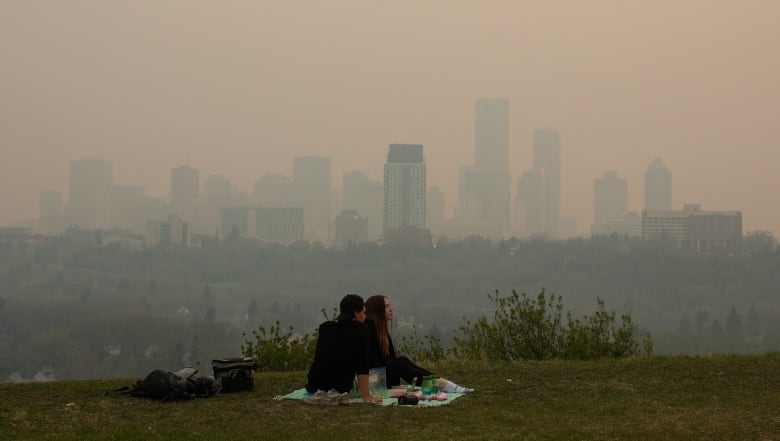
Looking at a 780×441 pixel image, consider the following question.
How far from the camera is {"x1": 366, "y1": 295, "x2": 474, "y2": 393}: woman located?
512 inches

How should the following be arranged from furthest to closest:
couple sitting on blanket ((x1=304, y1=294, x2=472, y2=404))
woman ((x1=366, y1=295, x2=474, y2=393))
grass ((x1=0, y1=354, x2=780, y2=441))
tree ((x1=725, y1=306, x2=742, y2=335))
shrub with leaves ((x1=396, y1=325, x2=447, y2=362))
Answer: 1. tree ((x1=725, y1=306, x2=742, y2=335))
2. shrub with leaves ((x1=396, y1=325, x2=447, y2=362))
3. woman ((x1=366, y1=295, x2=474, y2=393))
4. couple sitting on blanket ((x1=304, y1=294, x2=472, y2=404))
5. grass ((x1=0, y1=354, x2=780, y2=441))

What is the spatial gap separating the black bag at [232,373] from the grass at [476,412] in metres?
0.28

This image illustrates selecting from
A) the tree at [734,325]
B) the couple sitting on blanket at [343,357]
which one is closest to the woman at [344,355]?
the couple sitting on blanket at [343,357]

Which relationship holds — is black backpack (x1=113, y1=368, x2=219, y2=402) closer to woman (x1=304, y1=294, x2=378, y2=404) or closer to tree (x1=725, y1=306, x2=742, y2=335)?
woman (x1=304, y1=294, x2=378, y2=404)

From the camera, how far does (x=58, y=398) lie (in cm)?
1284

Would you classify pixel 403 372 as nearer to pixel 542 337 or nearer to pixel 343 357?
pixel 343 357

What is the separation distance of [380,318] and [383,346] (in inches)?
16.2

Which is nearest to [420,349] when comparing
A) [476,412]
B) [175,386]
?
[175,386]

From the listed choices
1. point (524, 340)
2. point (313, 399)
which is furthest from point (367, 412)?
point (524, 340)

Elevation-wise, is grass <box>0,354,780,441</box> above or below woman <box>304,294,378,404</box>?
below

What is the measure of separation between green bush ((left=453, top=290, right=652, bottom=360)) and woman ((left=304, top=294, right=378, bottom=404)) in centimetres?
789

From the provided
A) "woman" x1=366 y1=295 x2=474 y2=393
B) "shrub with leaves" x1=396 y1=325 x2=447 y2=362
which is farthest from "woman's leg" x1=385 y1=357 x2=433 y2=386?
"shrub with leaves" x1=396 y1=325 x2=447 y2=362

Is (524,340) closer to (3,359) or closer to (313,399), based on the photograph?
(313,399)

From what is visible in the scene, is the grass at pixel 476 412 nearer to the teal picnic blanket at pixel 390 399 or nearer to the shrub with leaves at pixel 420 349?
the teal picnic blanket at pixel 390 399
